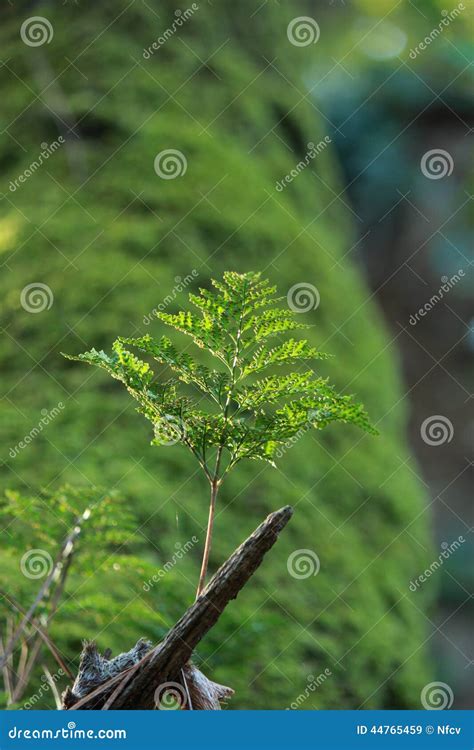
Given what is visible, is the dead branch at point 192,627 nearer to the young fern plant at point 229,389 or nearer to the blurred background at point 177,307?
the young fern plant at point 229,389

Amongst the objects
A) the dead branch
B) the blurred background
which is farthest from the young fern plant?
the blurred background

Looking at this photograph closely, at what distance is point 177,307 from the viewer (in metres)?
2.36

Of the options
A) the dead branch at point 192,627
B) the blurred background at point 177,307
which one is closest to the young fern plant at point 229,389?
the dead branch at point 192,627

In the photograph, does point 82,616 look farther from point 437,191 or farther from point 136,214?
point 437,191

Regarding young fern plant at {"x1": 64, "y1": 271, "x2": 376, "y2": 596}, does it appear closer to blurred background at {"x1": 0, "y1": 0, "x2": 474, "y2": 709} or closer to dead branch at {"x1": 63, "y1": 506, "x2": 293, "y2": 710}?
dead branch at {"x1": 63, "y1": 506, "x2": 293, "y2": 710}

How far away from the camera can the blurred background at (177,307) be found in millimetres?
1805

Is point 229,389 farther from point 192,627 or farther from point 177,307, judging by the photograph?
point 177,307

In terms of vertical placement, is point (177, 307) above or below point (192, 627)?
above

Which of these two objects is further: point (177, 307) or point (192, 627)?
point (177, 307)

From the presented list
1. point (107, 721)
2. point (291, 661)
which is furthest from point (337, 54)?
point (107, 721)

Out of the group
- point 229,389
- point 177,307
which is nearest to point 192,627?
point 229,389

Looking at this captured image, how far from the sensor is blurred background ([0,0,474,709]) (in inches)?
71.1

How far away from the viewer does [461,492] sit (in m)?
6.13

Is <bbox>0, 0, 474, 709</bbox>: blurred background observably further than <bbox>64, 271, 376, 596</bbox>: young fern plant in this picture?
Yes
